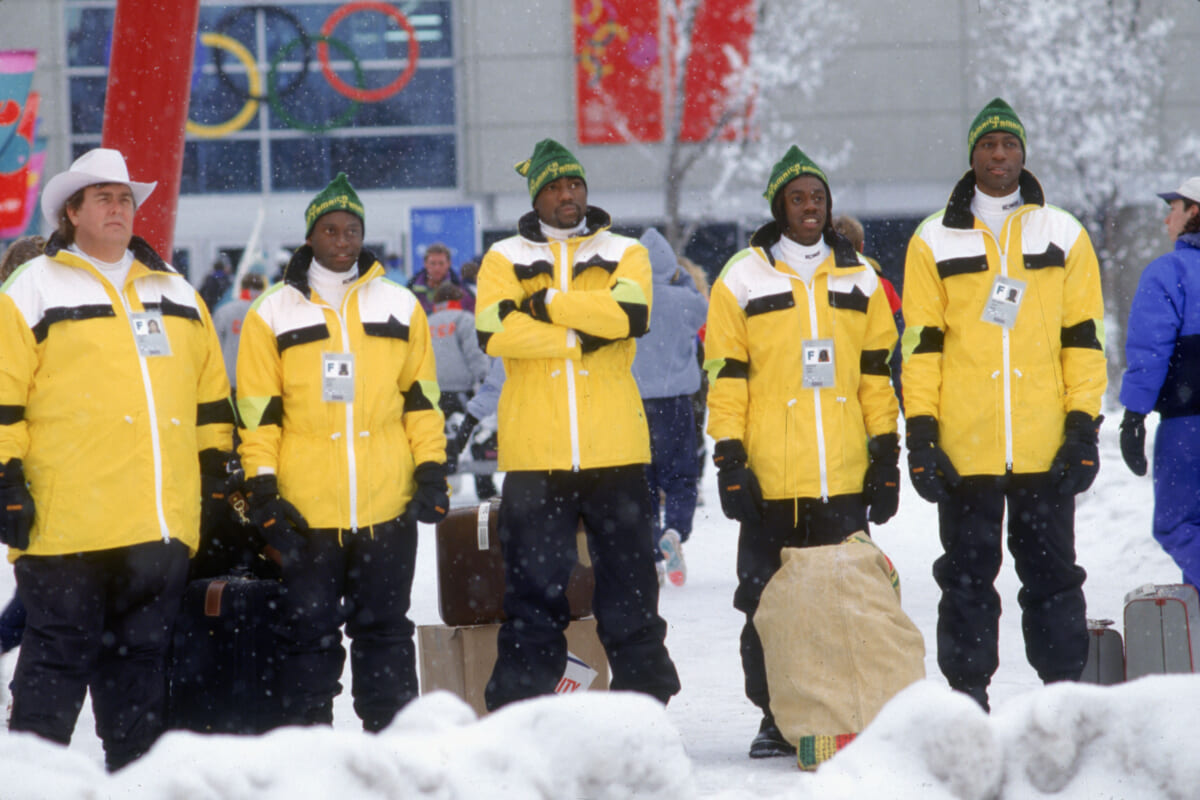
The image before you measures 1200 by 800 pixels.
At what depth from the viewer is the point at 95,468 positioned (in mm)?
4258

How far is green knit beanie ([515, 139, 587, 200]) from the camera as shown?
16.3 feet

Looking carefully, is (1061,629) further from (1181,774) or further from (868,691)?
(1181,774)

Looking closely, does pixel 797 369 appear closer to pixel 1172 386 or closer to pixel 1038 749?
pixel 1172 386

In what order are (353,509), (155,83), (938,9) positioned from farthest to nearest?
(938,9), (155,83), (353,509)

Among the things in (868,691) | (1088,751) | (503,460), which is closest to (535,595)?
(503,460)

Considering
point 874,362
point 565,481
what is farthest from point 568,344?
point 874,362

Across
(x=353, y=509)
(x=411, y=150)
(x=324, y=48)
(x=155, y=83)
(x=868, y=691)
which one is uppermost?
(x=324, y=48)

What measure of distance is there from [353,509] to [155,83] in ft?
9.75

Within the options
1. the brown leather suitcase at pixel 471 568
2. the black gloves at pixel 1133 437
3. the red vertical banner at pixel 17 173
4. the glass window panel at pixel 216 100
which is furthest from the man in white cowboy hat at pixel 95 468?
the glass window panel at pixel 216 100

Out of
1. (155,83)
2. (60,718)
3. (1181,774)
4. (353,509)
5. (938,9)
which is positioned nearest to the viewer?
(1181,774)

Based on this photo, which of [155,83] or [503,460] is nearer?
[503,460]

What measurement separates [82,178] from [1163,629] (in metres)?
3.76

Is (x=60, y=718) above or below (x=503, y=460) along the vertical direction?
below

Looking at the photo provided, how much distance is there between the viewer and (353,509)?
4.71 m
